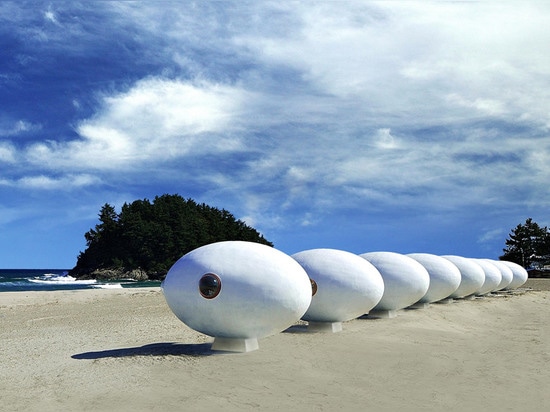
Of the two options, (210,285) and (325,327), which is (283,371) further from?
(325,327)

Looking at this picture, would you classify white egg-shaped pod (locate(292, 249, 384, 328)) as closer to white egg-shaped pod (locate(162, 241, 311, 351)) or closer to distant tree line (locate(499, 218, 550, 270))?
white egg-shaped pod (locate(162, 241, 311, 351))

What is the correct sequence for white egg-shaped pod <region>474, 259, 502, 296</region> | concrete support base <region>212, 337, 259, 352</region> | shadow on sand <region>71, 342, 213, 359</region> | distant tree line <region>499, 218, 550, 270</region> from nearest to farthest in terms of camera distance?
concrete support base <region>212, 337, 259, 352</region> → shadow on sand <region>71, 342, 213, 359</region> → white egg-shaped pod <region>474, 259, 502, 296</region> → distant tree line <region>499, 218, 550, 270</region>

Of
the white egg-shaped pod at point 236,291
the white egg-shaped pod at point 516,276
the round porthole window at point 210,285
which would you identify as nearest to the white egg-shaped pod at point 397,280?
the white egg-shaped pod at point 236,291

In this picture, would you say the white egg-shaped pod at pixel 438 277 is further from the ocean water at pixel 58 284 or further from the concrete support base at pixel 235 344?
the ocean water at pixel 58 284

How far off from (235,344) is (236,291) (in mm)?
1480

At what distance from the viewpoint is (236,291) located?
37.5 feet

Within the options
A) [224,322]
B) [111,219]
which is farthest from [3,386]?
[111,219]

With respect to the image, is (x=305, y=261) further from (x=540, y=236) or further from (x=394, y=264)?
(x=540, y=236)

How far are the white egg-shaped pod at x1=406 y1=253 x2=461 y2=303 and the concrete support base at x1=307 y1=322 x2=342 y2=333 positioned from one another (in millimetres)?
10268

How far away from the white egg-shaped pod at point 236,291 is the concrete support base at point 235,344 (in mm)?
22

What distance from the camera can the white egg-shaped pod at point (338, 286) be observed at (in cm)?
1576

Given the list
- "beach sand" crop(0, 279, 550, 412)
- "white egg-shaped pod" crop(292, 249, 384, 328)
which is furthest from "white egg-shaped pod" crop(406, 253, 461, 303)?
"white egg-shaped pod" crop(292, 249, 384, 328)

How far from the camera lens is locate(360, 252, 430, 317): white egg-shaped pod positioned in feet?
67.3

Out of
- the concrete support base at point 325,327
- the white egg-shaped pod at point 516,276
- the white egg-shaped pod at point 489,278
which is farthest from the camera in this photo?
the white egg-shaped pod at point 516,276
